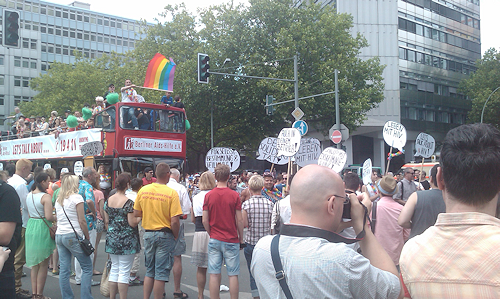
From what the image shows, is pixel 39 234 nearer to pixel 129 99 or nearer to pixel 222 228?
pixel 222 228

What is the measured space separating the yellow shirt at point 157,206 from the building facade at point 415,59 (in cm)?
3419

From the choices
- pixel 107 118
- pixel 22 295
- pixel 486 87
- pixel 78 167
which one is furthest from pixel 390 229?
pixel 486 87

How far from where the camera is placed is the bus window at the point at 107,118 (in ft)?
45.6

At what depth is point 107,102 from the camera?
14.3m

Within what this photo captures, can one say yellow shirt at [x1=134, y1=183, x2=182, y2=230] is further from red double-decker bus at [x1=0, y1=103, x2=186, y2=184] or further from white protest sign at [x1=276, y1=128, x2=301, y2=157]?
red double-decker bus at [x1=0, y1=103, x2=186, y2=184]

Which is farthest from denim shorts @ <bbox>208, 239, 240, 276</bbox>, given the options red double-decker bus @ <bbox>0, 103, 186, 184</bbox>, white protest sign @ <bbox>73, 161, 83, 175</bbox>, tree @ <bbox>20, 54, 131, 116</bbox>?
tree @ <bbox>20, 54, 131, 116</bbox>

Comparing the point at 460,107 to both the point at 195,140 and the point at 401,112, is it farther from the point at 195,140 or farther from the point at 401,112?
the point at 195,140

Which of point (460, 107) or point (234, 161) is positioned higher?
point (460, 107)

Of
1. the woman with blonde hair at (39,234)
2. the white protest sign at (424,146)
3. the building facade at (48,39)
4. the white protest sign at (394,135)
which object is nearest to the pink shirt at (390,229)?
the white protest sign at (394,135)

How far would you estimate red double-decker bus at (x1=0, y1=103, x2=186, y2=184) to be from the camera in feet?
44.6

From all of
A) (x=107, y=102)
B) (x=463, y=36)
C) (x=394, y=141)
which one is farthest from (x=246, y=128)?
(x=463, y=36)

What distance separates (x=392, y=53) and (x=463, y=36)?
15.8 metres

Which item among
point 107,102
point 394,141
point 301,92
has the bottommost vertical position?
point 394,141

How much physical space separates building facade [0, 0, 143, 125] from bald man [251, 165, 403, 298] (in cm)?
6199
